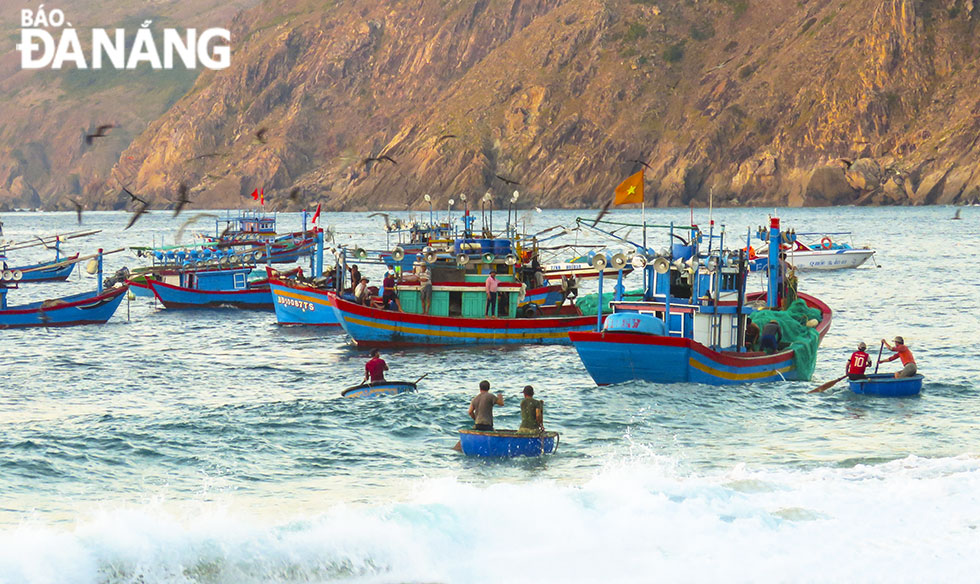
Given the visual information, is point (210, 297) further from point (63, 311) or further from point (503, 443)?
point (503, 443)

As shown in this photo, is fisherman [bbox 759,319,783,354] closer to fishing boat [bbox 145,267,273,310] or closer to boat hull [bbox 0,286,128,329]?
boat hull [bbox 0,286,128,329]

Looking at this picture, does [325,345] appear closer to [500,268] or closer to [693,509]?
[500,268]

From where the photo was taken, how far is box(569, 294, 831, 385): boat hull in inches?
1162

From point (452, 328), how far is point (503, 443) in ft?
60.5

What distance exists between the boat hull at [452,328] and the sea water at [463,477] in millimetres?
905

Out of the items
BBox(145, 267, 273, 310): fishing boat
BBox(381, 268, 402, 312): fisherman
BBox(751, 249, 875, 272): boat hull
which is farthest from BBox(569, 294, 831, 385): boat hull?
BBox(751, 249, 875, 272): boat hull

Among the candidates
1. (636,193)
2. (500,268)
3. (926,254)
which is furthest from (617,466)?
(926,254)

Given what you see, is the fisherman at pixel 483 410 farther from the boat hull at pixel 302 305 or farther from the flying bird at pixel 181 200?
the boat hull at pixel 302 305

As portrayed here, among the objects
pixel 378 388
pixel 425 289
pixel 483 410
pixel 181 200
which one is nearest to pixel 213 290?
pixel 425 289

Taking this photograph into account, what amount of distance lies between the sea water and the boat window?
5.41 ft

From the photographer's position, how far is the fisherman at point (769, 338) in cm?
3250

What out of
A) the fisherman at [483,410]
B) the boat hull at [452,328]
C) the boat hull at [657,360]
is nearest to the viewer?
the fisherman at [483,410]

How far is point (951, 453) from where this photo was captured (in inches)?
948

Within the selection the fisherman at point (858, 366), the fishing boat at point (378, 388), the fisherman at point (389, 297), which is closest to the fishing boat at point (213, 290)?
the fisherman at point (389, 297)
